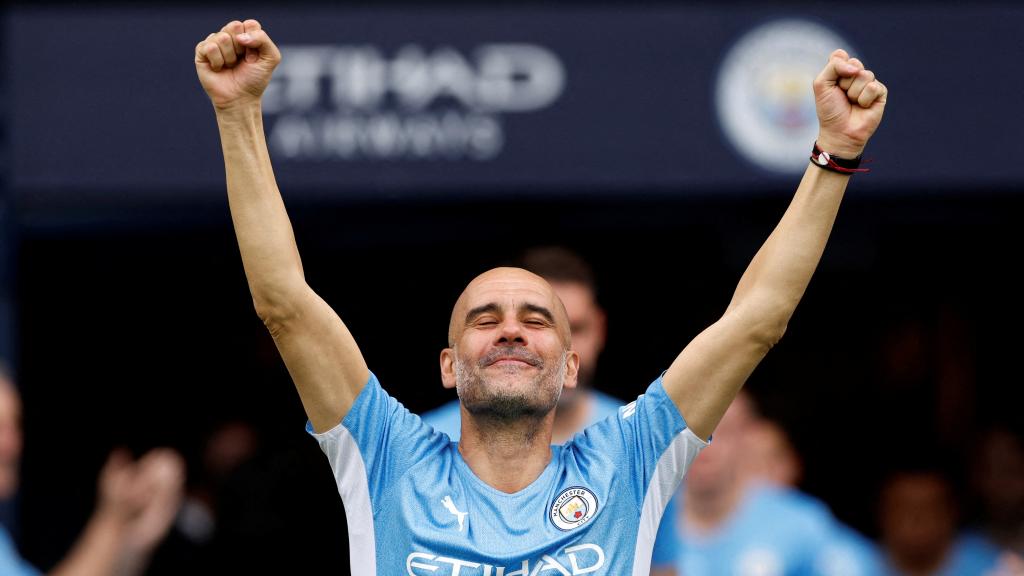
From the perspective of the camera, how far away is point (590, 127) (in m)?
6.88

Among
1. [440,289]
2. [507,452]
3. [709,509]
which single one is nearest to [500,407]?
[507,452]

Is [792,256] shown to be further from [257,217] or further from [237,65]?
[237,65]

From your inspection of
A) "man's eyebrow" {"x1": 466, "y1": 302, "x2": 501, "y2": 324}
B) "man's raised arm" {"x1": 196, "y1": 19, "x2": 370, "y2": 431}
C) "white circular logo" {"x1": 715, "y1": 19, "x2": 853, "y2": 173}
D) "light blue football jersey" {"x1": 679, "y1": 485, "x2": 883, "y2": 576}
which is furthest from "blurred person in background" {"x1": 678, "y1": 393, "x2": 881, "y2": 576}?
"man's raised arm" {"x1": 196, "y1": 19, "x2": 370, "y2": 431}

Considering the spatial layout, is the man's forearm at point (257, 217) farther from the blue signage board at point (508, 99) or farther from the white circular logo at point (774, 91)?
the white circular logo at point (774, 91)

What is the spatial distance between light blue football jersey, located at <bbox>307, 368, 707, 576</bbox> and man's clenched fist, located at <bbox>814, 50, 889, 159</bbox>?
68 cm

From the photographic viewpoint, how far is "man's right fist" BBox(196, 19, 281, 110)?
11.8 ft

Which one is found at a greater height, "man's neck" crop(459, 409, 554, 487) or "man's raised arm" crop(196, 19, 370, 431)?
"man's raised arm" crop(196, 19, 370, 431)

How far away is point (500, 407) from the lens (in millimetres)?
3664

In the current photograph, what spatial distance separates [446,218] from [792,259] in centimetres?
462

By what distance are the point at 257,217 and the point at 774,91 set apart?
144 inches

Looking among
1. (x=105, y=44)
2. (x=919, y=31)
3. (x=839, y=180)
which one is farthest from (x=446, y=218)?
(x=839, y=180)

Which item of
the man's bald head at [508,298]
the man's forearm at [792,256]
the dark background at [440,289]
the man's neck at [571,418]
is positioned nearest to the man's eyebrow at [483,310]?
the man's bald head at [508,298]

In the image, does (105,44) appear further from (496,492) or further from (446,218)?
(496,492)

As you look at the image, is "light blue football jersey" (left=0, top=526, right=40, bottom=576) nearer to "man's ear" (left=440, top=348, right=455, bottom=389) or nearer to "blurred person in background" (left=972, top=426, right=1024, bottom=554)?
"man's ear" (left=440, top=348, right=455, bottom=389)
